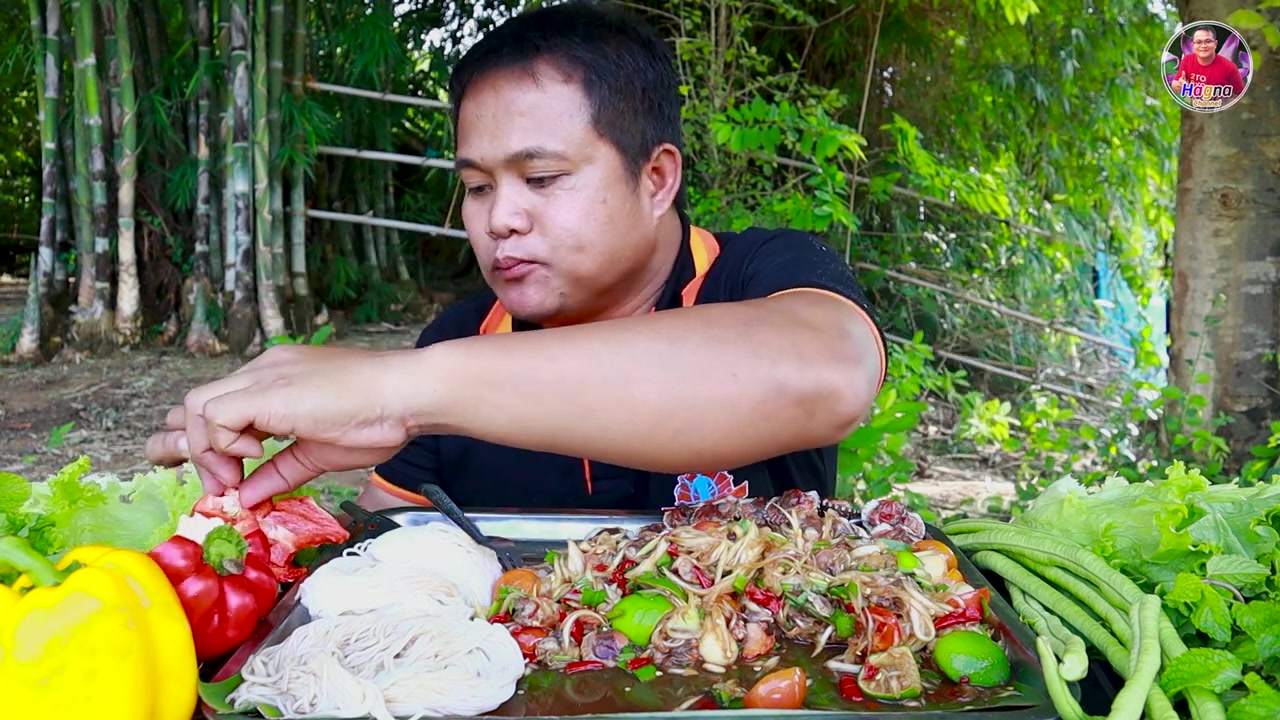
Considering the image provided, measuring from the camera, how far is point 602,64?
1749 millimetres

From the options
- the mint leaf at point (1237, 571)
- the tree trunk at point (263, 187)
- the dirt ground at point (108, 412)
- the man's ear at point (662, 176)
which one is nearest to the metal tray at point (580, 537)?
the mint leaf at point (1237, 571)

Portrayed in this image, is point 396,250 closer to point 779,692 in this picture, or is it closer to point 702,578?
point 702,578

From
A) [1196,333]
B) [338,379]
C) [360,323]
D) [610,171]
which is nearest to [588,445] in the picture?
[338,379]

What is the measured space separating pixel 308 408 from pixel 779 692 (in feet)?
1.85

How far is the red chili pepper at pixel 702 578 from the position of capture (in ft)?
4.00

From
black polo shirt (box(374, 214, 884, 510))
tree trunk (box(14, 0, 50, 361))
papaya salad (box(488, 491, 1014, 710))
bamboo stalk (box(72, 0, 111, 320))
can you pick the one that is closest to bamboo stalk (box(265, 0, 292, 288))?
bamboo stalk (box(72, 0, 111, 320))

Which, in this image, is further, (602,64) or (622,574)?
(602,64)

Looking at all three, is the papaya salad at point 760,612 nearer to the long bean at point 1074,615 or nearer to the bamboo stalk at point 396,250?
the long bean at point 1074,615

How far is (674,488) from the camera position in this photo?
1920mm

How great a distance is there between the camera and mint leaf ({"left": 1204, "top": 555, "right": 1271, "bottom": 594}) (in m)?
1.12

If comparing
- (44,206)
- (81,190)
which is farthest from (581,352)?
(44,206)

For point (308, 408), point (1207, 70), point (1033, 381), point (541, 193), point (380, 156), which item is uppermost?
point (1207, 70)

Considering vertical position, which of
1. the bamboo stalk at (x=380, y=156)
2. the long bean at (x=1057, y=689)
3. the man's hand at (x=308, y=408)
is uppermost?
the bamboo stalk at (x=380, y=156)

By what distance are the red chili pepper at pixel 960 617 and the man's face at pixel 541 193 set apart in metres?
0.82
